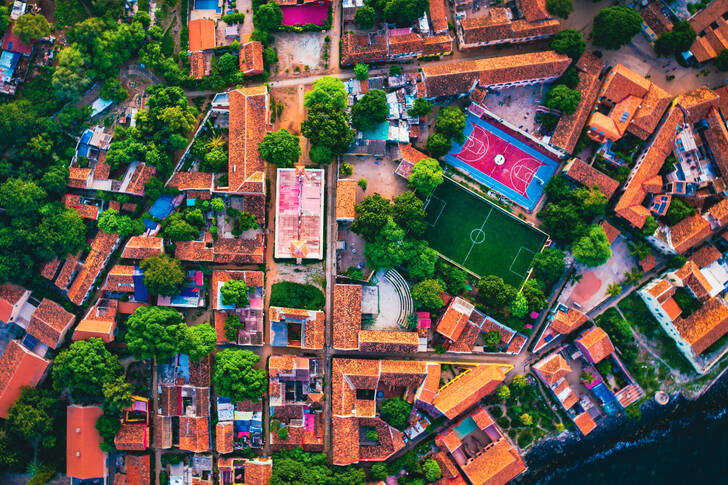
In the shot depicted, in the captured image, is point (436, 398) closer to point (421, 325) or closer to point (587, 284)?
point (421, 325)

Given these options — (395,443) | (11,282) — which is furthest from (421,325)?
(11,282)

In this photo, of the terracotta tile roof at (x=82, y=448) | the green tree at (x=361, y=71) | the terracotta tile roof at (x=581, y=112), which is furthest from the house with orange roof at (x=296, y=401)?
the terracotta tile roof at (x=581, y=112)

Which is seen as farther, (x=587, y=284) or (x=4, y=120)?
(x=587, y=284)

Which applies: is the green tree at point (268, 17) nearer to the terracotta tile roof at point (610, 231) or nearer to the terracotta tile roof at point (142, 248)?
the terracotta tile roof at point (142, 248)

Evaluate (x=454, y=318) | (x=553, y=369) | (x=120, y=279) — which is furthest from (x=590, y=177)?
(x=120, y=279)

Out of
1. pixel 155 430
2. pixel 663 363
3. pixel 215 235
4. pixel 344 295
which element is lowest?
pixel 663 363

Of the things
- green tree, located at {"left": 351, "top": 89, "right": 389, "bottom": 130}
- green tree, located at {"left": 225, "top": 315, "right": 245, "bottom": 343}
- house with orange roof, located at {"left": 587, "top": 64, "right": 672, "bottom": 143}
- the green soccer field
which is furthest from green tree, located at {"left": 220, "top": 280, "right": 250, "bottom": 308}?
house with orange roof, located at {"left": 587, "top": 64, "right": 672, "bottom": 143}

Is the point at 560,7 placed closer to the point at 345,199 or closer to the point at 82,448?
the point at 345,199
